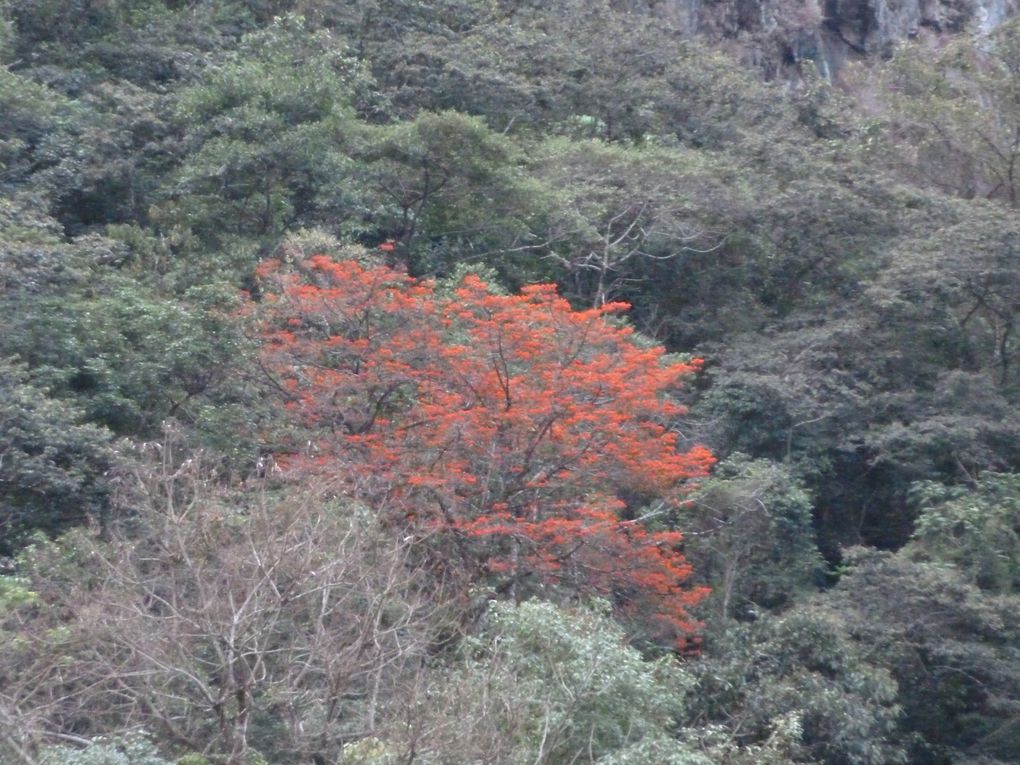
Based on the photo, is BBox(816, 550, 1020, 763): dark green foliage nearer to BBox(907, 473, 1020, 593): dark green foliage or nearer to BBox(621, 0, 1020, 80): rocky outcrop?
BBox(907, 473, 1020, 593): dark green foliage

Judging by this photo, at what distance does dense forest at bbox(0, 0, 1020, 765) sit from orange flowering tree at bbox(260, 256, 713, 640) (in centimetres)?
4

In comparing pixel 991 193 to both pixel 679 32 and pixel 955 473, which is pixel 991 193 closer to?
pixel 955 473

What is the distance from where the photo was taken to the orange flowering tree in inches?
444

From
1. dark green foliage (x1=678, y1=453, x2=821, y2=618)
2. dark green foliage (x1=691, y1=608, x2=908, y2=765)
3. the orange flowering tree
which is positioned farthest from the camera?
dark green foliage (x1=678, y1=453, x2=821, y2=618)

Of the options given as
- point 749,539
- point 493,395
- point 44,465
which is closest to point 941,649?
point 749,539

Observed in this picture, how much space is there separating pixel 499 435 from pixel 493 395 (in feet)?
1.30

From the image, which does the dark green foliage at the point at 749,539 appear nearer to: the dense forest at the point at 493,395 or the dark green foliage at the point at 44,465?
the dense forest at the point at 493,395

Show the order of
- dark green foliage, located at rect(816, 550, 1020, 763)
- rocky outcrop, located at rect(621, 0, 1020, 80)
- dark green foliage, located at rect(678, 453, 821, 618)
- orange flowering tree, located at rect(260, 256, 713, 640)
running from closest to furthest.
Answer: orange flowering tree, located at rect(260, 256, 713, 640), dark green foliage, located at rect(816, 550, 1020, 763), dark green foliage, located at rect(678, 453, 821, 618), rocky outcrop, located at rect(621, 0, 1020, 80)

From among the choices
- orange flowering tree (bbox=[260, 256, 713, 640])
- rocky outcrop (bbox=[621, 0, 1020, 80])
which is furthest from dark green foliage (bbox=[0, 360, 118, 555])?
rocky outcrop (bbox=[621, 0, 1020, 80])

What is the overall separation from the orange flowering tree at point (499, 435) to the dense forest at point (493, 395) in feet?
0.14

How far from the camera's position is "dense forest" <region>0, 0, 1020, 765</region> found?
8102 mm

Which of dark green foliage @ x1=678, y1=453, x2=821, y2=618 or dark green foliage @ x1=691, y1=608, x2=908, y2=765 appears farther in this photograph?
dark green foliage @ x1=678, y1=453, x2=821, y2=618

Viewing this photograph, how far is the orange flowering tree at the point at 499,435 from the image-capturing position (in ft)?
37.0

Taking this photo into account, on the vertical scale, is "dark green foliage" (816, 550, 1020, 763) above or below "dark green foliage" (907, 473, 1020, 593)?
below
